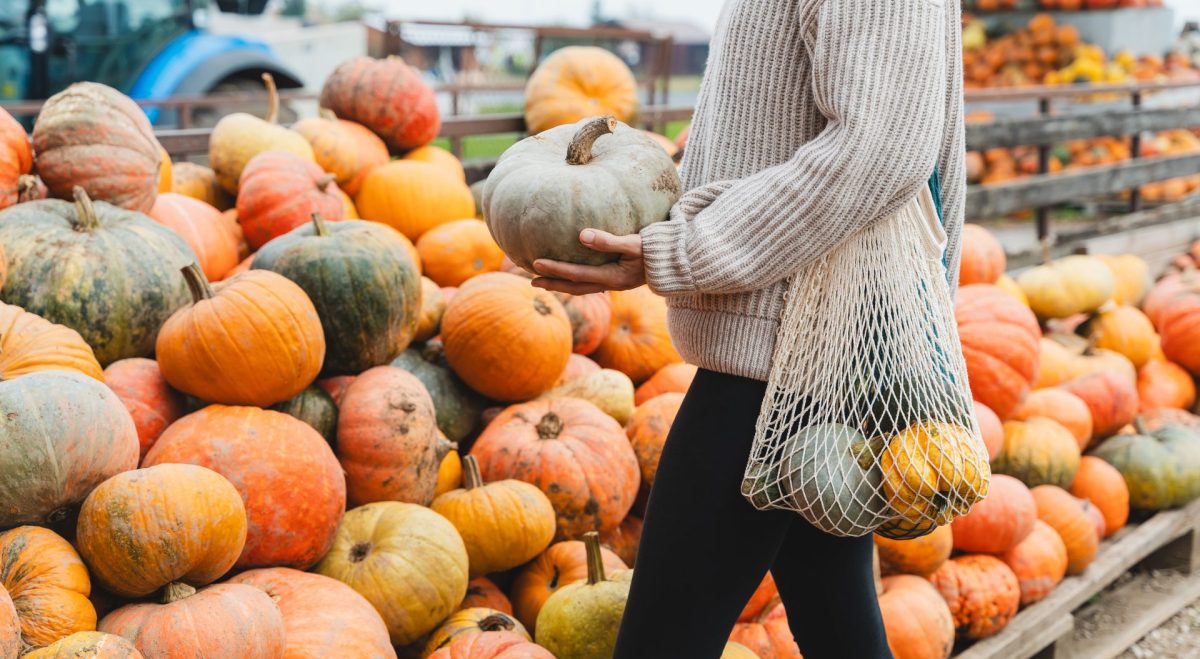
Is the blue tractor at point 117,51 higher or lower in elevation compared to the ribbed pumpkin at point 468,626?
higher

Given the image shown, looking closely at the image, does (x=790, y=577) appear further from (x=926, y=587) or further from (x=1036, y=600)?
(x=1036, y=600)

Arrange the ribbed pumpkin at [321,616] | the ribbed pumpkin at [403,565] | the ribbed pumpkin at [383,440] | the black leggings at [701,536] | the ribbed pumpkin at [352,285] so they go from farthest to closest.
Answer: the ribbed pumpkin at [352,285] < the ribbed pumpkin at [383,440] < the ribbed pumpkin at [403,565] < the ribbed pumpkin at [321,616] < the black leggings at [701,536]

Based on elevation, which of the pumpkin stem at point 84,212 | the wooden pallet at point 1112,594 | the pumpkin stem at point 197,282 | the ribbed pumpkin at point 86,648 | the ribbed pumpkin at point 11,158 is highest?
the ribbed pumpkin at point 11,158

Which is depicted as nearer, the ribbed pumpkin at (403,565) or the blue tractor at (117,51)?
the ribbed pumpkin at (403,565)

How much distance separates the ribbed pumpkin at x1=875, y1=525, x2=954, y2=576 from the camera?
10.4ft

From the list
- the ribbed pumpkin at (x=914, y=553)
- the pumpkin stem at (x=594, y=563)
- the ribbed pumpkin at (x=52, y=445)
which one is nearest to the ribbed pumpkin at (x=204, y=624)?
the ribbed pumpkin at (x=52, y=445)

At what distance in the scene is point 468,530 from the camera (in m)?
2.72

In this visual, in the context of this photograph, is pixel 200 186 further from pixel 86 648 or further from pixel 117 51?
pixel 117 51

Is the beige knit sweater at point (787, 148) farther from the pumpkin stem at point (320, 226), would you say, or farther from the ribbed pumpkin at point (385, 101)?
the ribbed pumpkin at point (385, 101)

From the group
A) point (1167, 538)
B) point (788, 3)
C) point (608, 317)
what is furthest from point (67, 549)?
point (1167, 538)

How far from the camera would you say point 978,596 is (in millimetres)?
3205

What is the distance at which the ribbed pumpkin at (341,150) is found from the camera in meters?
4.12

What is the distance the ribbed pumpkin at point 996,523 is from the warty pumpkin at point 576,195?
2.18 metres

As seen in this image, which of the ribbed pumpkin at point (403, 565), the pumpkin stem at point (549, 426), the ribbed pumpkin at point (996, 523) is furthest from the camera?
the ribbed pumpkin at point (996, 523)
